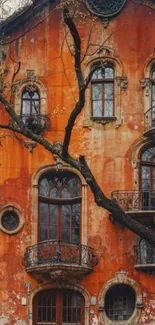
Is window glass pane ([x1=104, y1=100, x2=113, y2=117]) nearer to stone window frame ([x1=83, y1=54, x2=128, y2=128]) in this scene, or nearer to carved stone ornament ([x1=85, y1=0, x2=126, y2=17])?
stone window frame ([x1=83, y1=54, x2=128, y2=128])

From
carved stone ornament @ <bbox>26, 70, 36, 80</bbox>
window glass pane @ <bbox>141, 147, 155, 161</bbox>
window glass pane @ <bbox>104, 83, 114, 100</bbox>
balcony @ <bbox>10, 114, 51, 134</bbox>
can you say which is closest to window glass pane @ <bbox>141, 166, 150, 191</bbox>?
window glass pane @ <bbox>141, 147, 155, 161</bbox>

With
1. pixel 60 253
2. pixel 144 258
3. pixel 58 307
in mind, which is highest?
pixel 60 253

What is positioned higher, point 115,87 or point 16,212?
point 115,87

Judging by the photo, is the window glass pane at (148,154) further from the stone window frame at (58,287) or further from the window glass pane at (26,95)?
the stone window frame at (58,287)

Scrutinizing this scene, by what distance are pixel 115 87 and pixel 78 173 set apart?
12.8 feet

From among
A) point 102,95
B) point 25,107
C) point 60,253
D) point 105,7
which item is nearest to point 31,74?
point 25,107

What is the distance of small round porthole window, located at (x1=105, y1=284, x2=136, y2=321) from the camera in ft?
108

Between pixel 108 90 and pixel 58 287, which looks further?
pixel 108 90

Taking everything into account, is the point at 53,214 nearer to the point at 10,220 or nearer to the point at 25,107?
the point at 10,220

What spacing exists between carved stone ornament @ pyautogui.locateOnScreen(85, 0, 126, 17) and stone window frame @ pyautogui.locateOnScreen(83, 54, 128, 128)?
1.87 metres

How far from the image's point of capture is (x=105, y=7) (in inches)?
1391

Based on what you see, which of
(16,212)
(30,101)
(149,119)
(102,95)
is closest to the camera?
(16,212)

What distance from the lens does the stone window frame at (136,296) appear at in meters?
32.7

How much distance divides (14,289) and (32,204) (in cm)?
346
